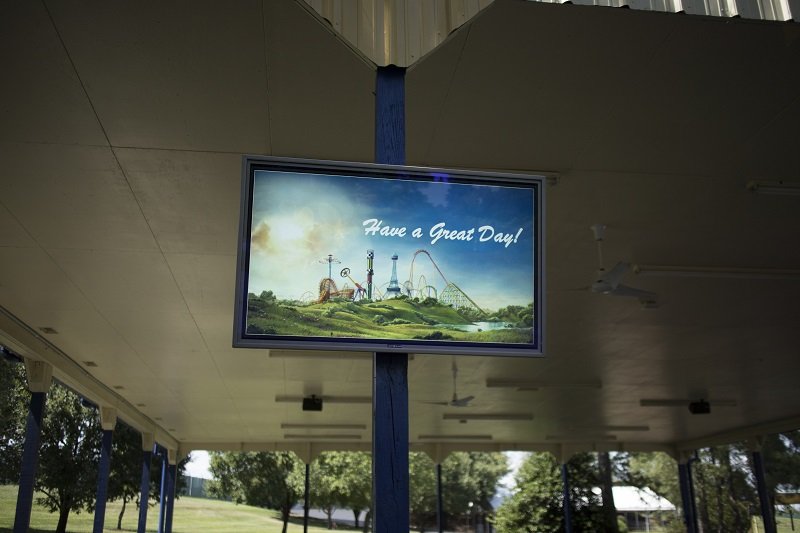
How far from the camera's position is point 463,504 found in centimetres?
4153

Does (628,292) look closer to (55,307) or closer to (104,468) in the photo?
(55,307)

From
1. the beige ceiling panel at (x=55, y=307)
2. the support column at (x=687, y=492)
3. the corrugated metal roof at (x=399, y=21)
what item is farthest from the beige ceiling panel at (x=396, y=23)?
the support column at (x=687, y=492)

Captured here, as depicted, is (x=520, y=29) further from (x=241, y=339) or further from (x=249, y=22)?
(x=241, y=339)

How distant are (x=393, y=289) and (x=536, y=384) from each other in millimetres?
9208

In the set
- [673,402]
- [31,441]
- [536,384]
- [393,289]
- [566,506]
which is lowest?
[566,506]

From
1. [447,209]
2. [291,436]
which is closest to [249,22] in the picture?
[447,209]

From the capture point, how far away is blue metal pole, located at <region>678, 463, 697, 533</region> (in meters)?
17.2

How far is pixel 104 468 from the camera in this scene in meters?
12.5

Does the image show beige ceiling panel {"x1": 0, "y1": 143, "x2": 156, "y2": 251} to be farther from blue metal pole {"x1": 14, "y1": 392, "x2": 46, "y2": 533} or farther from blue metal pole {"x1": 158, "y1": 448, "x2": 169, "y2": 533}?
blue metal pole {"x1": 158, "y1": 448, "x2": 169, "y2": 533}

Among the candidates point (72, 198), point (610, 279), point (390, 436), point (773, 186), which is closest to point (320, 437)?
point (610, 279)

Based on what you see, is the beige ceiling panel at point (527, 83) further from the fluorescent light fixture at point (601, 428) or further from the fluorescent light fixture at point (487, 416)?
the fluorescent light fixture at point (601, 428)

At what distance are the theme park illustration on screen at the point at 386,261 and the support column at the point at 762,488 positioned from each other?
14.1m

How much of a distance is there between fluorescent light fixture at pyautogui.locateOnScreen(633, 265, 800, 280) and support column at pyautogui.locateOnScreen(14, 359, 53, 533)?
6.90 metres

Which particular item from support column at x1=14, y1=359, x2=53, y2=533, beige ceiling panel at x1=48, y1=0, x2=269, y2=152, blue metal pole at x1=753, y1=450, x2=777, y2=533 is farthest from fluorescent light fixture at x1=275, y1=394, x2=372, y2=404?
beige ceiling panel at x1=48, y1=0, x2=269, y2=152
